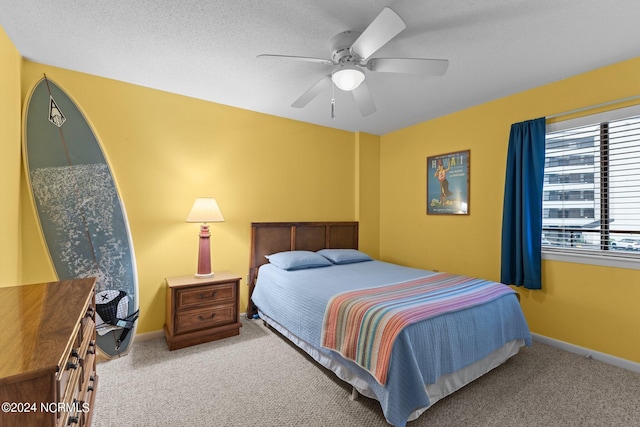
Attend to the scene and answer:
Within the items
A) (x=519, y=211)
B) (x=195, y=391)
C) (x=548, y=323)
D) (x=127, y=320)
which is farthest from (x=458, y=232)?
(x=127, y=320)

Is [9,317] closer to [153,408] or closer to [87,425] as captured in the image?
[87,425]

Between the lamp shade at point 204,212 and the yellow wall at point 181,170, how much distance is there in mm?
317

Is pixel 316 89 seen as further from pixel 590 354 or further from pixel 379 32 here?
pixel 590 354

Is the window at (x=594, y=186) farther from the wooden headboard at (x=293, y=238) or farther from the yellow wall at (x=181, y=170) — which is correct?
the yellow wall at (x=181, y=170)

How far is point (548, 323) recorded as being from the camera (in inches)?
113

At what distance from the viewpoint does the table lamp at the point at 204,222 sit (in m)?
2.96

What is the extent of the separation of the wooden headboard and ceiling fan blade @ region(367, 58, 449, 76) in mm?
2315

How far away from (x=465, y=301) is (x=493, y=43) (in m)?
1.96

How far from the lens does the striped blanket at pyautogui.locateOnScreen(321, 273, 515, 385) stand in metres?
1.77

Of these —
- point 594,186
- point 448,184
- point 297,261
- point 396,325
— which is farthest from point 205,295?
point 594,186

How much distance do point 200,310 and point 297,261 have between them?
109 cm

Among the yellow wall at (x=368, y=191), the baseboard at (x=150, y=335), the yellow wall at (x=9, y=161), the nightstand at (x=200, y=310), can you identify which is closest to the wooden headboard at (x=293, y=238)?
the yellow wall at (x=368, y=191)

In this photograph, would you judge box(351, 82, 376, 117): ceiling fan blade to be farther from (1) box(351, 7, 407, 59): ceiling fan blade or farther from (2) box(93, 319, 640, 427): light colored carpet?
(2) box(93, 319, 640, 427): light colored carpet

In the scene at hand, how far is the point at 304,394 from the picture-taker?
2.09 m
